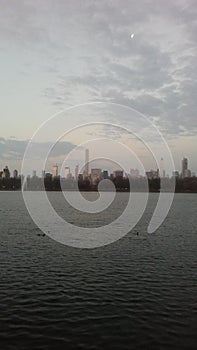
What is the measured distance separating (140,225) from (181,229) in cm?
1121

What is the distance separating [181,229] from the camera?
3236 inches

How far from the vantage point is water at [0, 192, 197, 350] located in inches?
1012

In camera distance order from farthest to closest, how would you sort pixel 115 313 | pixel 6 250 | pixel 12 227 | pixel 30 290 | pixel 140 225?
pixel 140 225 → pixel 12 227 → pixel 6 250 → pixel 30 290 → pixel 115 313

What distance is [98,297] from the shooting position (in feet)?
111

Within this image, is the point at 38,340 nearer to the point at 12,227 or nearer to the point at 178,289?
the point at 178,289

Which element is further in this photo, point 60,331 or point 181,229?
point 181,229

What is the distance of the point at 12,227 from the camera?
263ft

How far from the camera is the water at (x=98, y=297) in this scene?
1012 inches

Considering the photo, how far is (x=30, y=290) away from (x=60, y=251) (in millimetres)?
19834

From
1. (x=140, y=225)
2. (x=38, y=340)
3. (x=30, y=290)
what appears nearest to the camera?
(x=38, y=340)

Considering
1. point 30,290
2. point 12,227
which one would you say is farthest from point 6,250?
point 12,227

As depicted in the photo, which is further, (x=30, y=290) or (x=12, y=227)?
(x=12, y=227)

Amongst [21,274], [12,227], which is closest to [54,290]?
[21,274]

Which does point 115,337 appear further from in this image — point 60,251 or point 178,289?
point 60,251
